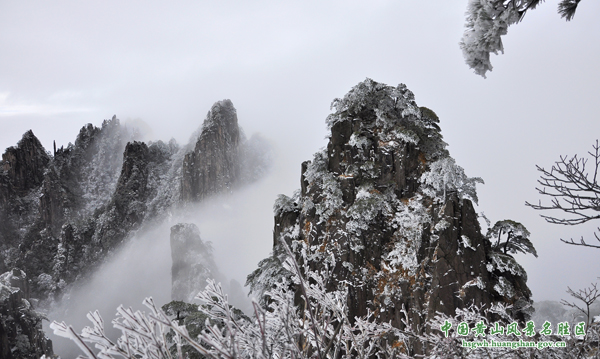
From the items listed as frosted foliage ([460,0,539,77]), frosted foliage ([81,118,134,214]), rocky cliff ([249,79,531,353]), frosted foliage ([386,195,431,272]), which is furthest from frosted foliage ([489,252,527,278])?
frosted foliage ([81,118,134,214])

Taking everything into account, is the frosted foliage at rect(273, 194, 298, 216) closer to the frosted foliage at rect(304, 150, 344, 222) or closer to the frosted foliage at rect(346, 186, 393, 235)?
the frosted foliage at rect(304, 150, 344, 222)

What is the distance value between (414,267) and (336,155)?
4846 mm

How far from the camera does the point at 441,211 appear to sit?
10.2m

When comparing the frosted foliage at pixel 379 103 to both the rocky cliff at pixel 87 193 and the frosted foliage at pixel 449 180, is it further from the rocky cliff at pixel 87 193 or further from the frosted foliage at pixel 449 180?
the rocky cliff at pixel 87 193

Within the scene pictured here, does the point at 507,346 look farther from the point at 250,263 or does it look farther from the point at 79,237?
the point at 79,237

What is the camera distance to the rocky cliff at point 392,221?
9539 mm

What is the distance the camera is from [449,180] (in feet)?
33.5

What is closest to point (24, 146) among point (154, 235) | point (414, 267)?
point (154, 235)

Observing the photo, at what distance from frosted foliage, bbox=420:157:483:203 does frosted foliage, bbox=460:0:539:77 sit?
7562 millimetres

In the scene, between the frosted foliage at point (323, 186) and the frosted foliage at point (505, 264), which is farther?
the frosted foliage at point (323, 186)

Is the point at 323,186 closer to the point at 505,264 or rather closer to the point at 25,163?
the point at 505,264

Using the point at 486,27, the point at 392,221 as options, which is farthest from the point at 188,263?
the point at 486,27

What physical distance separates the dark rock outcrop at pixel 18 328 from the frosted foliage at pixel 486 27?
25053 mm

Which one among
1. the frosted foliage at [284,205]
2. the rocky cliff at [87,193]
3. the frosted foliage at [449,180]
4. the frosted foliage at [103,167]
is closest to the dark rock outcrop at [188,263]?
the rocky cliff at [87,193]
